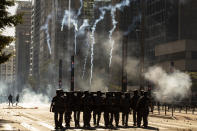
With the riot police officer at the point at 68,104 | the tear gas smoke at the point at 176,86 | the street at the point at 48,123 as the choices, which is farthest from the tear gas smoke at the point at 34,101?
the riot police officer at the point at 68,104

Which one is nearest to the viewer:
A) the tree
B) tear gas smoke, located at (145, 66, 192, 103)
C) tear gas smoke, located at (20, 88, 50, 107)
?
the tree

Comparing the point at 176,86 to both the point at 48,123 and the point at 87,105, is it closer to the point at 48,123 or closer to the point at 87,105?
the point at 48,123

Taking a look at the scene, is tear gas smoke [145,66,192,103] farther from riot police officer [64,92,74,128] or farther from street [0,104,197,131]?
riot police officer [64,92,74,128]

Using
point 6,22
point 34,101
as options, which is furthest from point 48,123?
point 34,101

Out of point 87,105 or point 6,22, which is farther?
point 6,22

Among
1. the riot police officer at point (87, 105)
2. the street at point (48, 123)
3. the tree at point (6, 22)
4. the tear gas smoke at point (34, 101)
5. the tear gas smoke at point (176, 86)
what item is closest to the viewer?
the street at point (48, 123)

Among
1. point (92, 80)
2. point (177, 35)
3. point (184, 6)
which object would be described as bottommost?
point (92, 80)

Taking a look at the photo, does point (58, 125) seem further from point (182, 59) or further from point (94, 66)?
point (94, 66)

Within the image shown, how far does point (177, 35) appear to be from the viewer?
395 ft

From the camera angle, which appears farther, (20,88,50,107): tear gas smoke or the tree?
(20,88,50,107): tear gas smoke

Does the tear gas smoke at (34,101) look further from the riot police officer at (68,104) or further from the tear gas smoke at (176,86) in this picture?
the riot police officer at (68,104)

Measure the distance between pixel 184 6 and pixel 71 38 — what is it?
7308 cm

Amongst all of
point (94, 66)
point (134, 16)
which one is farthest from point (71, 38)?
point (134, 16)

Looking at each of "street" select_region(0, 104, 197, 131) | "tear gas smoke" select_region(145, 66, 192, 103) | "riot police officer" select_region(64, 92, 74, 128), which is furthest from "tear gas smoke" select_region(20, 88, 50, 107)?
"riot police officer" select_region(64, 92, 74, 128)
